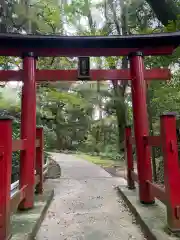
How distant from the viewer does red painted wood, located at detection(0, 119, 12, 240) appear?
2.54m

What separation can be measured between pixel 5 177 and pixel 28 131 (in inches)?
65.7

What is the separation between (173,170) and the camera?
2.82 meters

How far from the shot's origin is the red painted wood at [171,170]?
9.07 ft

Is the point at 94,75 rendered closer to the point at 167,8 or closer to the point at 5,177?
the point at 5,177

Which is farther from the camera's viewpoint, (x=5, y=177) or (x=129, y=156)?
(x=129, y=156)

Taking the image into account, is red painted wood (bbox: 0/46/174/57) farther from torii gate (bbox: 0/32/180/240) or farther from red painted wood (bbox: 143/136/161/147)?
red painted wood (bbox: 143/136/161/147)

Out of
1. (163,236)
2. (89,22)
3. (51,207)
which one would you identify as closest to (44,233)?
(51,207)

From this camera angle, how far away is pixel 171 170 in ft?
9.24

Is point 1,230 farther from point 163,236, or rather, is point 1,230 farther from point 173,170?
point 173,170

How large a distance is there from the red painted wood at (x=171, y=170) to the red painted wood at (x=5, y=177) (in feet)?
5.82

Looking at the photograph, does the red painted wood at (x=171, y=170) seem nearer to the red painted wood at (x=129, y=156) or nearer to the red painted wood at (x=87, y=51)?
the red painted wood at (x=87, y=51)

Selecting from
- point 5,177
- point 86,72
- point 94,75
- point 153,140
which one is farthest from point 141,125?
point 5,177

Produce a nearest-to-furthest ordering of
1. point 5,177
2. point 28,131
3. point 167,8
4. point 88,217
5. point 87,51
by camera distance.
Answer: point 5,177 → point 88,217 → point 28,131 → point 87,51 → point 167,8

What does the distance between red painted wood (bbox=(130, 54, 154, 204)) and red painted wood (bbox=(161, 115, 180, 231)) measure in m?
1.24
